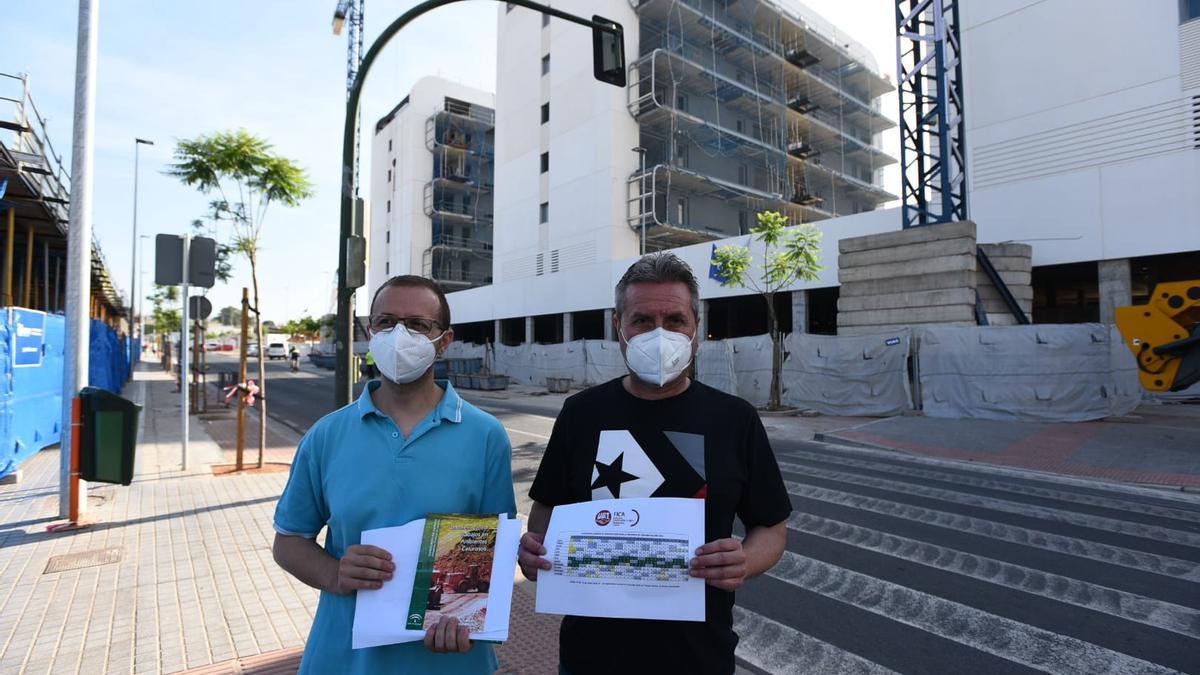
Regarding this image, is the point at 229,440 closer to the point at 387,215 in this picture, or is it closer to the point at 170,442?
the point at 170,442

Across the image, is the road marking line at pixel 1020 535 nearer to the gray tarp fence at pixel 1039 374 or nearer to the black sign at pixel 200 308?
the gray tarp fence at pixel 1039 374

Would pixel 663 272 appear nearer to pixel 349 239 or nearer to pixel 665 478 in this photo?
pixel 665 478

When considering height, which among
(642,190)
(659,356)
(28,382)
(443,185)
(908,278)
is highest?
(443,185)

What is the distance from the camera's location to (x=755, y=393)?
19469mm

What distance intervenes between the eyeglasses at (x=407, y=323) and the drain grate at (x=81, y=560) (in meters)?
4.91

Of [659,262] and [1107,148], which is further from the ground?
[1107,148]

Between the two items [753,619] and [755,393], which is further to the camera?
[755,393]

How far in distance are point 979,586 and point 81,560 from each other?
750 centimetres

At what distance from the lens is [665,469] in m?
1.87

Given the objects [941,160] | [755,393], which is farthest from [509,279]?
[941,160]

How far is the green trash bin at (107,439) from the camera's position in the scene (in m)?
6.05

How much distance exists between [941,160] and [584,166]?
64.2 ft

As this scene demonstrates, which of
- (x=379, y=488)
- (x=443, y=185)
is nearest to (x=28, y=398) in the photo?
(x=379, y=488)

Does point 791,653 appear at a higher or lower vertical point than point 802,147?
lower
